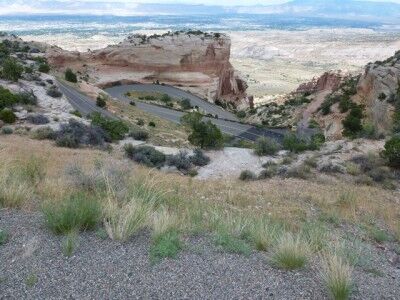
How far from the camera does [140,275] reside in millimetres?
4578

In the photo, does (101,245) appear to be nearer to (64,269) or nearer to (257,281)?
(64,269)

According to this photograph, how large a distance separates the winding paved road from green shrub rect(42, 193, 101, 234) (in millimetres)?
30734

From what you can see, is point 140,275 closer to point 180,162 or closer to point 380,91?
point 180,162

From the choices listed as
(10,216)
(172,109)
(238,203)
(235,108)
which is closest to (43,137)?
(238,203)

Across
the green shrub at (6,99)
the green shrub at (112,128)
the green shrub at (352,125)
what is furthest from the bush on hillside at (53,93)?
the green shrub at (352,125)

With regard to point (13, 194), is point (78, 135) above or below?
below

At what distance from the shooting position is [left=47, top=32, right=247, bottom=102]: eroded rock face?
6312 cm

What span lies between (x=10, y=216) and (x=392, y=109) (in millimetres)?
28460

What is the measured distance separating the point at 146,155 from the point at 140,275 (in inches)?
585

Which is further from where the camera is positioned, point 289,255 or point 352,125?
point 352,125

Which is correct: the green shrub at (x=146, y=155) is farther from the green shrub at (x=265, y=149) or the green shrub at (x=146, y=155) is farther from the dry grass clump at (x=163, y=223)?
the dry grass clump at (x=163, y=223)

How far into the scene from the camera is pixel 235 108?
68.8 m

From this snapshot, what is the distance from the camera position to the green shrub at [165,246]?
500 centimetres

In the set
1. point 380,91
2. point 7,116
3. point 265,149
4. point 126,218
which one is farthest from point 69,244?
point 380,91
